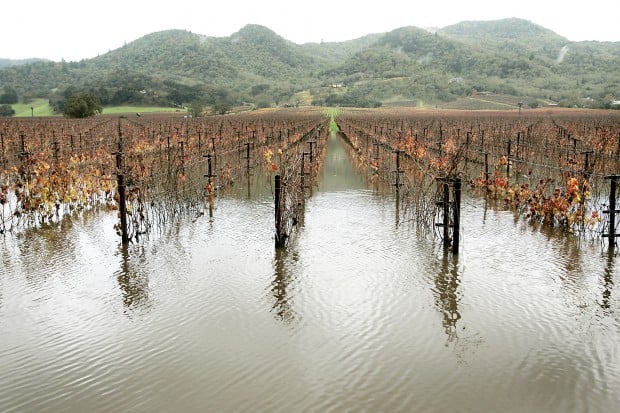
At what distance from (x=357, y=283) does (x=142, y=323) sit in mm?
3127

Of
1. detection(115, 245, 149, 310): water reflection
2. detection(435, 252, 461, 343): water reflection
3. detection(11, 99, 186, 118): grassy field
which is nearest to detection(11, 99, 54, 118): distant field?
detection(11, 99, 186, 118): grassy field

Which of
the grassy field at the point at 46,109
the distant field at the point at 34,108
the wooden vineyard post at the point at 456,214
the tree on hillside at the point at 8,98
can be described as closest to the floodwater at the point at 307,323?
the wooden vineyard post at the point at 456,214

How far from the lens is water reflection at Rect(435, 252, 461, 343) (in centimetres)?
642

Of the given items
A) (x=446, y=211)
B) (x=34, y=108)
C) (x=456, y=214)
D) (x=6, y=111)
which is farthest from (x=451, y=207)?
(x=34, y=108)

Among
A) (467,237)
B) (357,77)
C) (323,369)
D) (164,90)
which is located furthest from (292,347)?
(357,77)

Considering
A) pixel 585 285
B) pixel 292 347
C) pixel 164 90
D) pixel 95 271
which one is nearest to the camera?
pixel 292 347

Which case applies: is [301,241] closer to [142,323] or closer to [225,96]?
[142,323]

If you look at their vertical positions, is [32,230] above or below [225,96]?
below

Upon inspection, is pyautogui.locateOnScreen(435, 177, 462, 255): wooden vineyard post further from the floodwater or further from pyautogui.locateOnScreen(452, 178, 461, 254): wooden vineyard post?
the floodwater

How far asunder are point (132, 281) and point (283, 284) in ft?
7.45

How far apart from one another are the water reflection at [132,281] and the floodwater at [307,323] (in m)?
0.04

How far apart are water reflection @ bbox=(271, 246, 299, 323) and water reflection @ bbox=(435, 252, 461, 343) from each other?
1927mm

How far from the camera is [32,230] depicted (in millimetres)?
10820

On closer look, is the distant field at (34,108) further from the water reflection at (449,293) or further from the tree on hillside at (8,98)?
the water reflection at (449,293)
